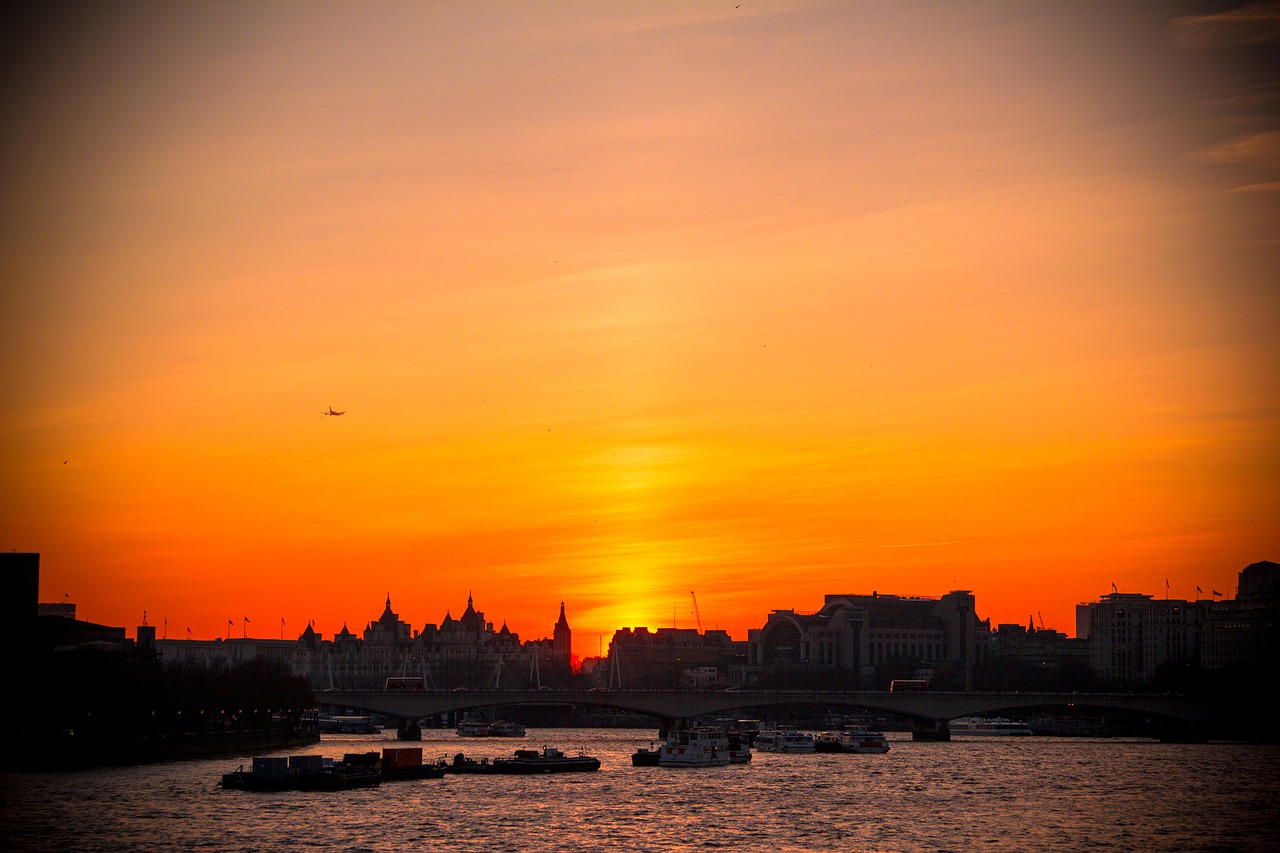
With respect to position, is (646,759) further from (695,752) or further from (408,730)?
(408,730)

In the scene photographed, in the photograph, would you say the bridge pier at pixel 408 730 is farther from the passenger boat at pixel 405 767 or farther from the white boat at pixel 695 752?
the passenger boat at pixel 405 767

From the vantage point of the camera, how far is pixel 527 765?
429ft

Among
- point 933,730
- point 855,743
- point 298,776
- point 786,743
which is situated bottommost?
point 786,743

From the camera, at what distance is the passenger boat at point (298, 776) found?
108125mm

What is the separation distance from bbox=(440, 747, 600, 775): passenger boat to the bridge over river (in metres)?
41.8

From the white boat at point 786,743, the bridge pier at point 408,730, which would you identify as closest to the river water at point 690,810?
the white boat at point 786,743

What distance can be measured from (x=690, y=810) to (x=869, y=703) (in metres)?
82.2

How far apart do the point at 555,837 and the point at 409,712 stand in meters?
101

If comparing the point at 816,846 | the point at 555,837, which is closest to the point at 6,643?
the point at 555,837

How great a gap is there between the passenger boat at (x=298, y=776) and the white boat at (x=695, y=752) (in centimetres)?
3088

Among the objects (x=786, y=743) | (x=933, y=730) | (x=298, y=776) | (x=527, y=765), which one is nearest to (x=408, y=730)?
(x=786, y=743)

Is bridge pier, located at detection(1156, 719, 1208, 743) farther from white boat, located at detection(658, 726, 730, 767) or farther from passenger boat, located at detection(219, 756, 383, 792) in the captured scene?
passenger boat, located at detection(219, 756, 383, 792)

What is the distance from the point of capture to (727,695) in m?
182

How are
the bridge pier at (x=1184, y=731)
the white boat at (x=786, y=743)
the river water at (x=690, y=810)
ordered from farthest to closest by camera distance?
1. the bridge pier at (x=1184, y=731)
2. the white boat at (x=786, y=743)
3. the river water at (x=690, y=810)
